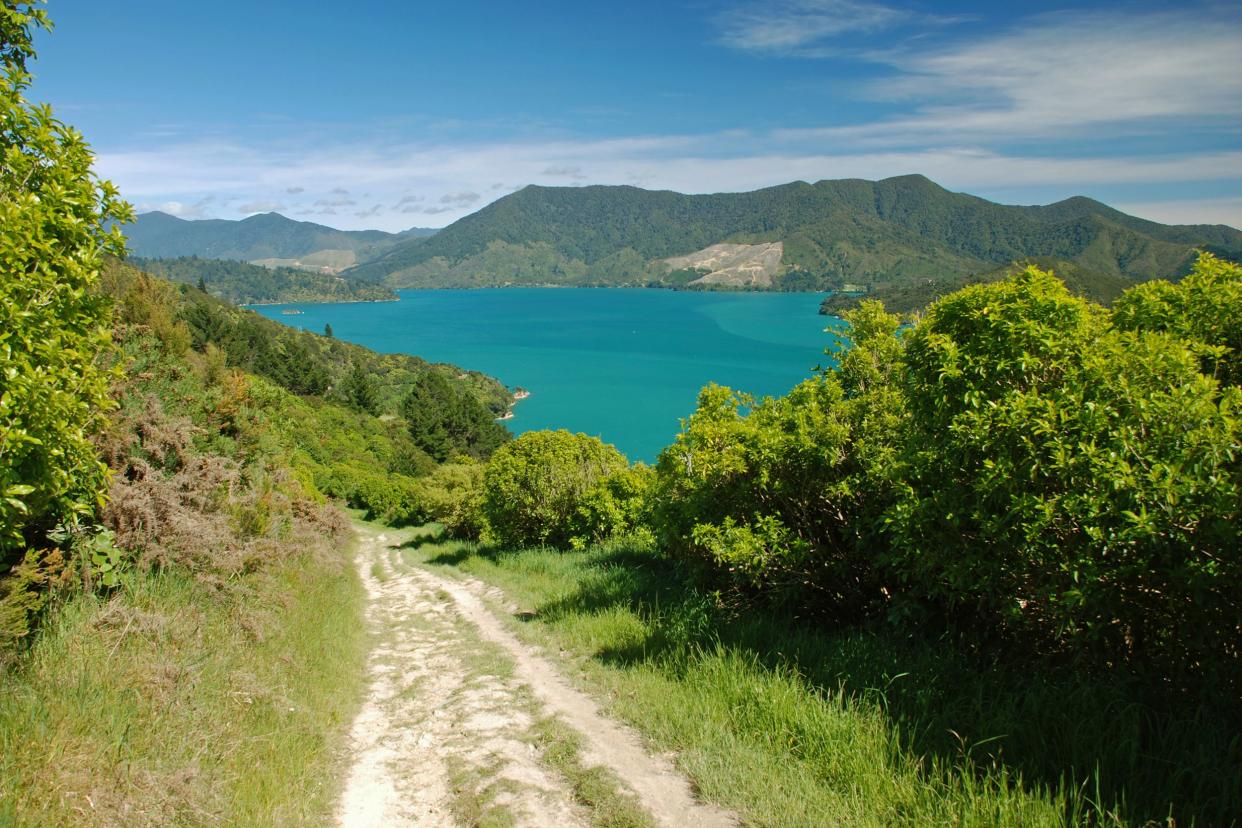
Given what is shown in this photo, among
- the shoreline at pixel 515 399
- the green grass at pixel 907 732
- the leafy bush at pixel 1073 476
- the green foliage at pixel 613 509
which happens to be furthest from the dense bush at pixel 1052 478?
the shoreline at pixel 515 399

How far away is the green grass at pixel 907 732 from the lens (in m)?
3.43

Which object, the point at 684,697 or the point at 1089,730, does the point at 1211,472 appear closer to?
the point at 1089,730

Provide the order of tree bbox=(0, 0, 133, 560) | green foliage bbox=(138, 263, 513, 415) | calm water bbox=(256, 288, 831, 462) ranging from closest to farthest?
tree bbox=(0, 0, 133, 560)
green foliage bbox=(138, 263, 513, 415)
calm water bbox=(256, 288, 831, 462)

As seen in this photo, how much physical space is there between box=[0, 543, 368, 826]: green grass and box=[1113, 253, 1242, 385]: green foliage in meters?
6.83

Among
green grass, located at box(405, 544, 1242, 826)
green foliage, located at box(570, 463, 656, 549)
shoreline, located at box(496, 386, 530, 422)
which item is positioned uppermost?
green grass, located at box(405, 544, 1242, 826)

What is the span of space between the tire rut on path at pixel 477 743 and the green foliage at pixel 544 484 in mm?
9000

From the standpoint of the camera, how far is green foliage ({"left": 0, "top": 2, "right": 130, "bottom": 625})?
3336 millimetres

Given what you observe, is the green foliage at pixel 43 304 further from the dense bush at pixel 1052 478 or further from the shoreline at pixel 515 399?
the shoreline at pixel 515 399

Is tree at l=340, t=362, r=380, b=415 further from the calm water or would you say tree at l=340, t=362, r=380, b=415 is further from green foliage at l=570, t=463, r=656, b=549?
green foliage at l=570, t=463, r=656, b=549

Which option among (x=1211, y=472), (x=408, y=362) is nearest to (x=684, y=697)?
(x=1211, y=472)

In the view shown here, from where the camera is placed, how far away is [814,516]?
266 inches

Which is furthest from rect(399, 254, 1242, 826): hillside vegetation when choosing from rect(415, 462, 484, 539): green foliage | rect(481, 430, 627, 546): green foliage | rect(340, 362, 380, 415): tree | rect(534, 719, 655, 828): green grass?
rect(340, 362, 380, 415): tree

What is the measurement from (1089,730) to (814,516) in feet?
10.3

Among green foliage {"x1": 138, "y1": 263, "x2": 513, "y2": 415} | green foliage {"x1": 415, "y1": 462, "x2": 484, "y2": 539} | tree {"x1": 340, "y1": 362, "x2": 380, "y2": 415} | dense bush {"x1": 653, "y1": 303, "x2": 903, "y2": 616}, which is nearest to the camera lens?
dense bush {"x1": 653, "y1": 303, "x2": 903, "y2": 616}
